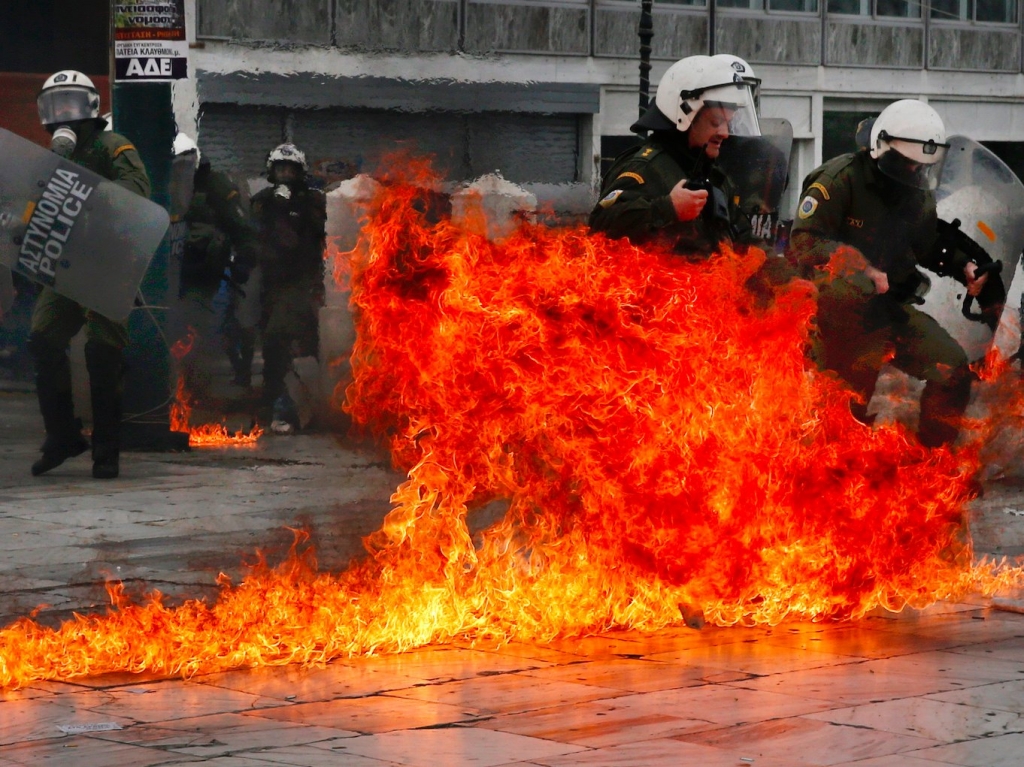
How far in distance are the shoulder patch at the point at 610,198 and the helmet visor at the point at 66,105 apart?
1826 mm

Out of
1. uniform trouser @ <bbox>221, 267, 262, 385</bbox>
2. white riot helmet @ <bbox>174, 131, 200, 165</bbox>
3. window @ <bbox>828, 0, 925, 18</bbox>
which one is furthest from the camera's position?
window @ <bbox>828, 0, 925, 18</bbox>

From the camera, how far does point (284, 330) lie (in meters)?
7.83

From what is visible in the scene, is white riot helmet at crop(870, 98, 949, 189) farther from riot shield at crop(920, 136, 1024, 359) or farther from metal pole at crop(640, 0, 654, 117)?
metal pole at crop(640, 0, 654, 117)

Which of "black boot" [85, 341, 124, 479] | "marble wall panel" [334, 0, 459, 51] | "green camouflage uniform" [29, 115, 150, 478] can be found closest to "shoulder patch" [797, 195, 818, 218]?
"marble wall panel" [334, 0, 459, 51]

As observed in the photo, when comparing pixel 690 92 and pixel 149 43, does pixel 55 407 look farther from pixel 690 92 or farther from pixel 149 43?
pixel 690 92

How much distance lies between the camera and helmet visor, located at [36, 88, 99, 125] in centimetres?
655

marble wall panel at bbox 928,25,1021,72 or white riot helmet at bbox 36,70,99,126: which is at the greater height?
marble wall panel at bbox 928,25,1021,72

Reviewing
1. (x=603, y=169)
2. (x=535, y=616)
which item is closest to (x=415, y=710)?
(x=535, y=616)

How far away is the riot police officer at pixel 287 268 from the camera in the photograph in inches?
293

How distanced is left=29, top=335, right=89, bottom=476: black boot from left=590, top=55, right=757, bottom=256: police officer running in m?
1.95

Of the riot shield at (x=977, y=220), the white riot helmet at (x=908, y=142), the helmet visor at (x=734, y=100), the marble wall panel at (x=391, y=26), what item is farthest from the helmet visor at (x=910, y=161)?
the marble wall panel at (x=391, y=26)

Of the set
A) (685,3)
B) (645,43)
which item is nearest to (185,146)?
(645,43)

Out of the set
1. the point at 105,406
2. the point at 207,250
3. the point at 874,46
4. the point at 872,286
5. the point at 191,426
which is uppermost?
the point at 874,46

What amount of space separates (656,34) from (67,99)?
147 inches
